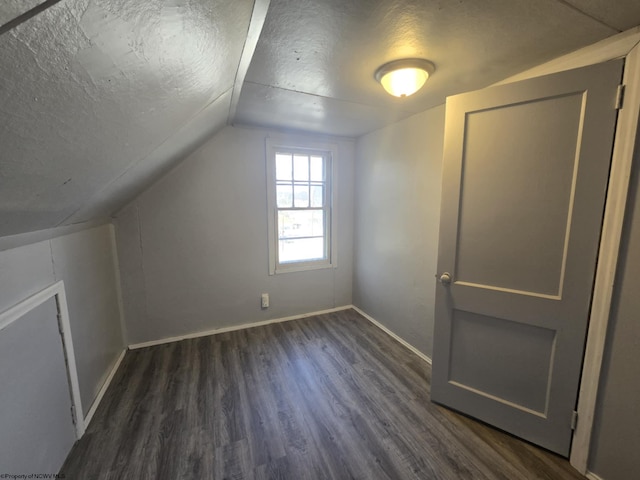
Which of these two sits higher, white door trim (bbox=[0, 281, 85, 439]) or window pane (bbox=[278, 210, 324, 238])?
window pane (bbox=[278, 210, 324, 238])

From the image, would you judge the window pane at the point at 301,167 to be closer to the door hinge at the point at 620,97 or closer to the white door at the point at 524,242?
the white door at the point at 524,242

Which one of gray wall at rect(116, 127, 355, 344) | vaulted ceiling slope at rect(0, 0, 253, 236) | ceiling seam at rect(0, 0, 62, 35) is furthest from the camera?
gray wall at rect(116, 127, 355, 344)

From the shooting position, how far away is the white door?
1.24 m

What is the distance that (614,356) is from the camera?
121 centimetres

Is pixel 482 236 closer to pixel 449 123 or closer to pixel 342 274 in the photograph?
pixel 449 123

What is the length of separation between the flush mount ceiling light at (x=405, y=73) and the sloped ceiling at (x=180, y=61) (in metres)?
0.06

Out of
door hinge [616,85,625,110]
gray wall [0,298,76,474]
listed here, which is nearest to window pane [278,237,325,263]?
gray wall [0,298,76,474]

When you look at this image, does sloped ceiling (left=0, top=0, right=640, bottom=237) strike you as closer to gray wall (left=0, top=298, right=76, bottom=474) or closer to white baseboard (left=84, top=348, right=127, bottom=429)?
gray wall (left=0, top=298, right=76, bottom=474)

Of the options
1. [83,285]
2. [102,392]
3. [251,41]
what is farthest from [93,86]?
[102,392]

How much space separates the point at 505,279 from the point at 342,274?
6.63ft

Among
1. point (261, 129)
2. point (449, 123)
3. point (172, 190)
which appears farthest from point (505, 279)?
point (172, 190)

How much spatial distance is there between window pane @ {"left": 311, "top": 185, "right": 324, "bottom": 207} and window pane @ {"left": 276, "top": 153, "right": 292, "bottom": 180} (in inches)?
13.4

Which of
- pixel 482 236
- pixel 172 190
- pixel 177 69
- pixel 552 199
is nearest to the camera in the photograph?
pixel 177 69

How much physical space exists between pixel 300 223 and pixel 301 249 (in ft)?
1.06
